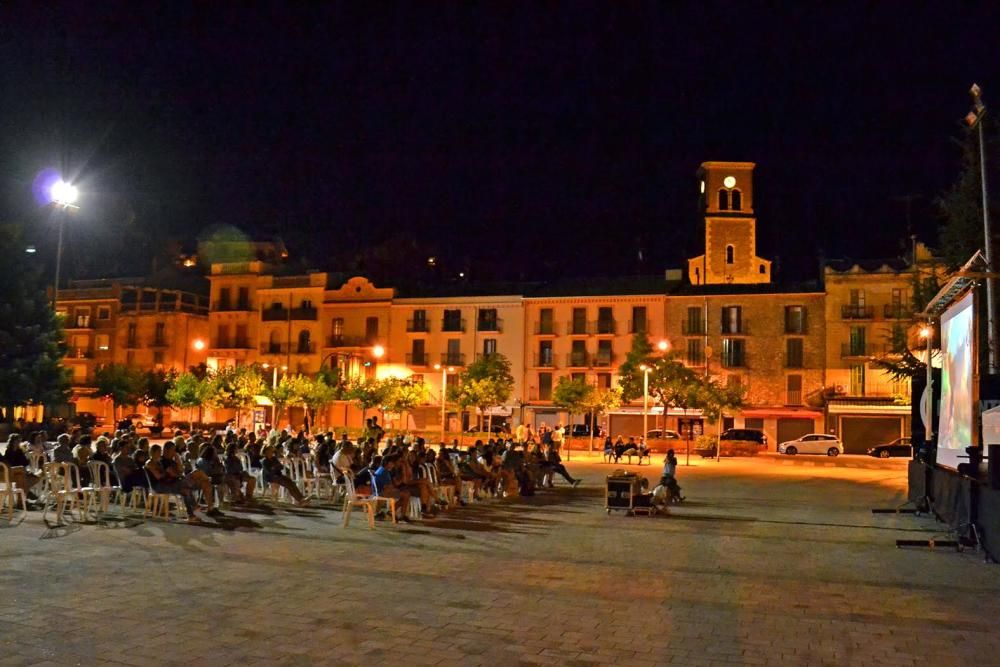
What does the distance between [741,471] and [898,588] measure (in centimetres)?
2062

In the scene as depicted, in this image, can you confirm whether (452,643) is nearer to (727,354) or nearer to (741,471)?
(741,471)

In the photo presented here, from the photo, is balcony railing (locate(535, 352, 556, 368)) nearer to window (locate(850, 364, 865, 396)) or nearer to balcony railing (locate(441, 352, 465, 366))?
balcony railing (locate(441, 352, 465, 366))

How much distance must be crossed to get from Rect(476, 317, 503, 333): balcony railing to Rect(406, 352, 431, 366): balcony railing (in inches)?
157

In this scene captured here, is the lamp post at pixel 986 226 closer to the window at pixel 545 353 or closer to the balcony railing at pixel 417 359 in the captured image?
the window at pixel 545 353

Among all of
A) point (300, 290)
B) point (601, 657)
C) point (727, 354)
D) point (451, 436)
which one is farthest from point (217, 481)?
point (300, 290)

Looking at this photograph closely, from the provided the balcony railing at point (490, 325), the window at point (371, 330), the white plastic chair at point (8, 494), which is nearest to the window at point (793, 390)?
the balcony railing at point (490, 325)

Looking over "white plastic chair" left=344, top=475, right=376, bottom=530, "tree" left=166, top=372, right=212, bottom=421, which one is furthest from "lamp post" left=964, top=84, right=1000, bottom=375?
"tree" left=166, top=372, right=212, bottom=421

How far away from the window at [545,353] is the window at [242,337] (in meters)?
20.9

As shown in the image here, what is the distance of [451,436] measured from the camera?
44.3 meters

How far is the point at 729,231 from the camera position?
5897cm

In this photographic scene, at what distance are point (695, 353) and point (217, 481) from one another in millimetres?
42111

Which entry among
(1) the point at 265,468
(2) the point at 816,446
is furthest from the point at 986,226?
(2) the point at 816,446

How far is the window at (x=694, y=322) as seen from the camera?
5278 cm

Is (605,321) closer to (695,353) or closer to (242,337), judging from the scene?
(695,353)
